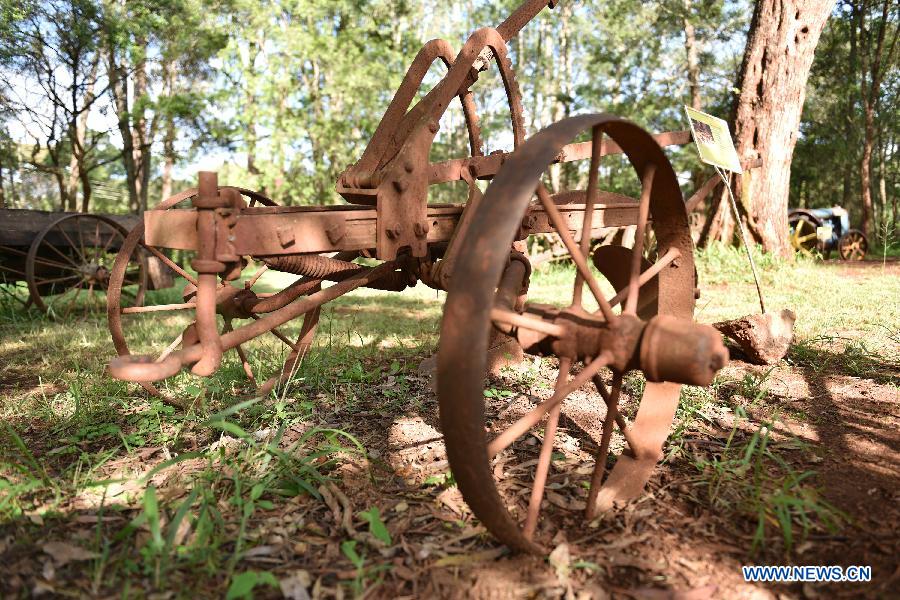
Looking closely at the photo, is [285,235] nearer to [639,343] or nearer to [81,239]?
[639,343]

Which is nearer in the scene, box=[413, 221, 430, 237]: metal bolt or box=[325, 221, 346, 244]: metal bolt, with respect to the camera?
box=[325, 221, 346, 244]: metal bolt

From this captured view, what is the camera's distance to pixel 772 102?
6559mm

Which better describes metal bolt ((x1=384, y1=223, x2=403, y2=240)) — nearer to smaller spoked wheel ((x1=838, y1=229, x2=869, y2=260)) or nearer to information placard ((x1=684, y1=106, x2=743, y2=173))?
information placard ((x1=684, y1=106, x2=743, y2=173))

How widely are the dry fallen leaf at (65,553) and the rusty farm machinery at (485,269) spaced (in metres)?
0.50

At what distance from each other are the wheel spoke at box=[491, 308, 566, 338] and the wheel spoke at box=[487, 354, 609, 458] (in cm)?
15

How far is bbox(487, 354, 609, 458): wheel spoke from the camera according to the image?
5.15 feet

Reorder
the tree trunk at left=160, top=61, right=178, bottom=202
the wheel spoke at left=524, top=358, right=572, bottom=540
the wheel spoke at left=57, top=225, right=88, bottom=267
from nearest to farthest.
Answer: the wheel spoke at left=524, top=358, right=572, bottom=540 < the wheel spoke at left=57, top=225, right=88, bottom=267 < the tree trunk at left=160, top=61, right=178, bottom=202

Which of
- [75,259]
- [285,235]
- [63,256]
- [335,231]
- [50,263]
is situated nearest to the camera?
[285,235]

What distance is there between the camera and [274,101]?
15062mm

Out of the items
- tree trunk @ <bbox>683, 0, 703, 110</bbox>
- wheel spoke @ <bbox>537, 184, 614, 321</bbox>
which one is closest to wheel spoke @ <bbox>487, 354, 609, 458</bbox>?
wheel spoke @ <bbox>537, 184, 614, 321</bbox>

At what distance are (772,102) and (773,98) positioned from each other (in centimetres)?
4

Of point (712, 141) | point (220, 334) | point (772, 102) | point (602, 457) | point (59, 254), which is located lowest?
point (602, 457)

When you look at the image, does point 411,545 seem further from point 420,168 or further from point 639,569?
point 420,168

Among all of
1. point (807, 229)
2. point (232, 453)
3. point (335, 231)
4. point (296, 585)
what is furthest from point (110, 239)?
point (807, 229)
